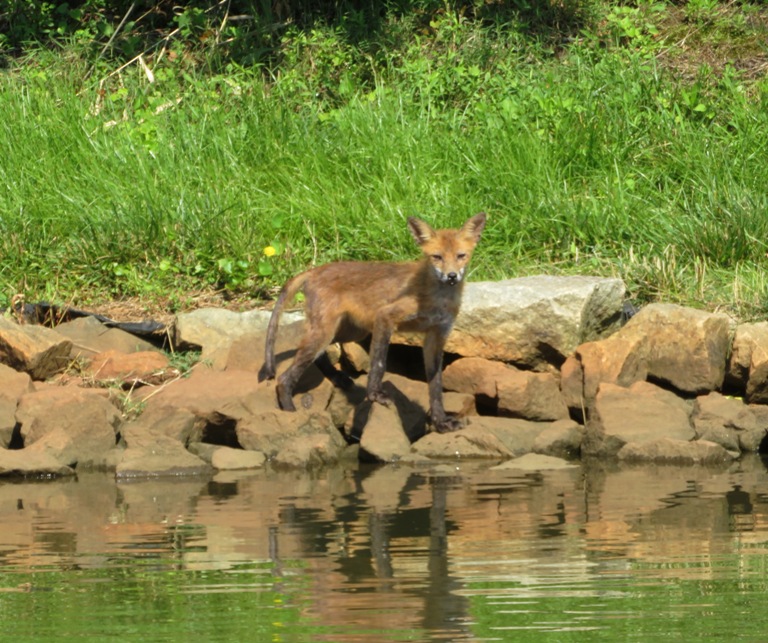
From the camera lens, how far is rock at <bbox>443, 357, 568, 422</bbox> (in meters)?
9.34

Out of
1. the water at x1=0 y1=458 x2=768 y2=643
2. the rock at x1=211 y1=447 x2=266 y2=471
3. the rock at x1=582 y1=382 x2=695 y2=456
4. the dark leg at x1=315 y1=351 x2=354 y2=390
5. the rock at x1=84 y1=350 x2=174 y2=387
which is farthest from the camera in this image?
the rock at x1=84 y1=350 x2=174 y2=387

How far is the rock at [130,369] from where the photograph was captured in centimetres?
994

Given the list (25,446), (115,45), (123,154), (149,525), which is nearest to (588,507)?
(149,525)

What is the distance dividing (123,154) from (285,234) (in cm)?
185

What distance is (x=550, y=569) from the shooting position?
564cm

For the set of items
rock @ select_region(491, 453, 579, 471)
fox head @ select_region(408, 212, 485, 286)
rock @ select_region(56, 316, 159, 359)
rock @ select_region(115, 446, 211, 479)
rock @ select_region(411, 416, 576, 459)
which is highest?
fox head @ select_region(408, 212, 485, 286)

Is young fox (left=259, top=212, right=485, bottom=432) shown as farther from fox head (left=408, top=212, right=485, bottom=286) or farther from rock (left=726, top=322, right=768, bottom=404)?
rock (left=726, top=322, right=768, bottom=404)

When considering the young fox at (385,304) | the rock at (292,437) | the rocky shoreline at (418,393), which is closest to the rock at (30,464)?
the rocky shoreline at (418,393)

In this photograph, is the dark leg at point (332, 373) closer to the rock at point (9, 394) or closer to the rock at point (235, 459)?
the rock at point (235, 459)

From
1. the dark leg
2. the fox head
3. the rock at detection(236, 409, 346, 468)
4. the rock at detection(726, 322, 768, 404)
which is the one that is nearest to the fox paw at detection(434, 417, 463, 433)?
the rock at detection(236, 409, 346, 468)

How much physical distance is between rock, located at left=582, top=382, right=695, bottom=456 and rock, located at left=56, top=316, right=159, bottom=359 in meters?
3.46

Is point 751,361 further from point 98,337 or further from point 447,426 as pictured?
point 98,337

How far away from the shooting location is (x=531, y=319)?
32.1 ft

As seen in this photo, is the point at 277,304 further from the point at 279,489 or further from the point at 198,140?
the point at 198,140
